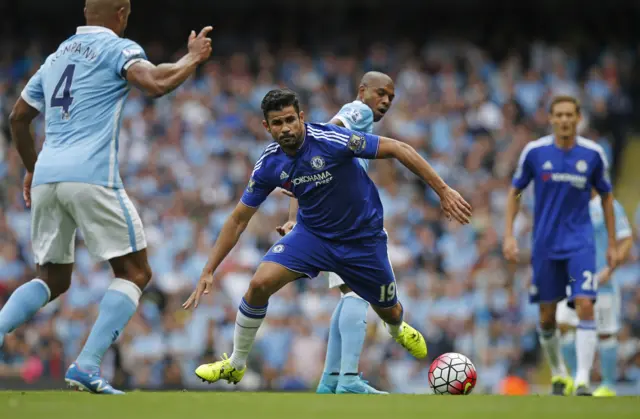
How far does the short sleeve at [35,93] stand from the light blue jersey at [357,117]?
221 centimetres

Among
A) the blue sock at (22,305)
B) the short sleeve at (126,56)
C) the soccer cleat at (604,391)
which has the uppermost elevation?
the short sleeve at (126,56)

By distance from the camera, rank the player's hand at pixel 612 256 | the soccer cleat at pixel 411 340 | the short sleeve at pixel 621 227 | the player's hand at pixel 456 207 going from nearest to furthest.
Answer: the player's hand at pixel 456 207
the soccer cleat at pixel 411 340
the player's hand at pixel 612 256
the short sleeve at pixel 621 227

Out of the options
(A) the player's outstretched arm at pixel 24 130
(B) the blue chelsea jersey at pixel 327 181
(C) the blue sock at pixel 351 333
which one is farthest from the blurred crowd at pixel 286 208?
(A) the player's outstretched arm at pixel 24 130

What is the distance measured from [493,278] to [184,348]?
14.0ft

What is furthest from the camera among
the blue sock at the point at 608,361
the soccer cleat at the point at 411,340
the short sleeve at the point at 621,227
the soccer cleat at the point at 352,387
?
the short sleeve at the point at 621,227

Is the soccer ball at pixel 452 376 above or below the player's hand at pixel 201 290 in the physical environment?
below

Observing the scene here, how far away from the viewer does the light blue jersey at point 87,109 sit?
730 centimetres

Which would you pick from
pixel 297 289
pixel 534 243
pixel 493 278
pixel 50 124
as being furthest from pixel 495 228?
pixel 50 124

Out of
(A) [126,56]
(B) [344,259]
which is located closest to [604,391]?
(B) [344,259]

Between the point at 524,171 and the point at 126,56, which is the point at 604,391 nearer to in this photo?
the point at 524,171

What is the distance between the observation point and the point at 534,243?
1035 cm

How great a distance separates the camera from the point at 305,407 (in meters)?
6.51

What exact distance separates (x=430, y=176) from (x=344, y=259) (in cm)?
105

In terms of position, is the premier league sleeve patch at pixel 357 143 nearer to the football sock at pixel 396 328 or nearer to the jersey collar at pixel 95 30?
the football sock at pixel 396 328
